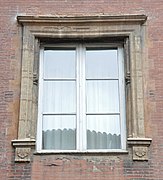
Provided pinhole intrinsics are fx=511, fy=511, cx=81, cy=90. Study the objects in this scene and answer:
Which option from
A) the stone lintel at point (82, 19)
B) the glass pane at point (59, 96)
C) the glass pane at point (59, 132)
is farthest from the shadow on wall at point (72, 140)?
the stone lintel at point (82, 19)

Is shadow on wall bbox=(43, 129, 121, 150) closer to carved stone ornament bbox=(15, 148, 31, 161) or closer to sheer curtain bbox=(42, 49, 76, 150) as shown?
sheer curtain bbox=(42, 49, 76, 150)

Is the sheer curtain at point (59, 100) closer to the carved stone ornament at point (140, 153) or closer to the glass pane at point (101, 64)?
the glass pane at point (101, 64)

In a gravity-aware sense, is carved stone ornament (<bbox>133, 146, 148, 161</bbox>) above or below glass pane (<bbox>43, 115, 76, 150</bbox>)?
below

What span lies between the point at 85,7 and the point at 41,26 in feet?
3.02

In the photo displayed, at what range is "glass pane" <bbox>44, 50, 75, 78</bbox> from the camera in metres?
9.20

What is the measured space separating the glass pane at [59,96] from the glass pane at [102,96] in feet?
0.92

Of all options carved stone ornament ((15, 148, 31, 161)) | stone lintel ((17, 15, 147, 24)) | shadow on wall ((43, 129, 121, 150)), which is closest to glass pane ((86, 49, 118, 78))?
stone lintel ((17, 15, 147, 24))

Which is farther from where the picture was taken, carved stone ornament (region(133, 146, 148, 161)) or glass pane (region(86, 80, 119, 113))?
glass pane (region(86, 80, 119, 113))

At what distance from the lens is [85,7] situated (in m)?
9.51

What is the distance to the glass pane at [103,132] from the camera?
866cm

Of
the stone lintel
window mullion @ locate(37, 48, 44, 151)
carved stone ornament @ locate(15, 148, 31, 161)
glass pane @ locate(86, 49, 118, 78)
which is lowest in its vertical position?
carved stone ornament @ locate(15, 148, 31, 161)

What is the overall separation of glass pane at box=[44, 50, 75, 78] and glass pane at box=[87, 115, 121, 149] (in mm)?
953

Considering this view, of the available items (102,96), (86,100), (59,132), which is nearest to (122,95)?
(102,96)

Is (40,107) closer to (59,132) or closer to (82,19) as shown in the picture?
(59,132)
